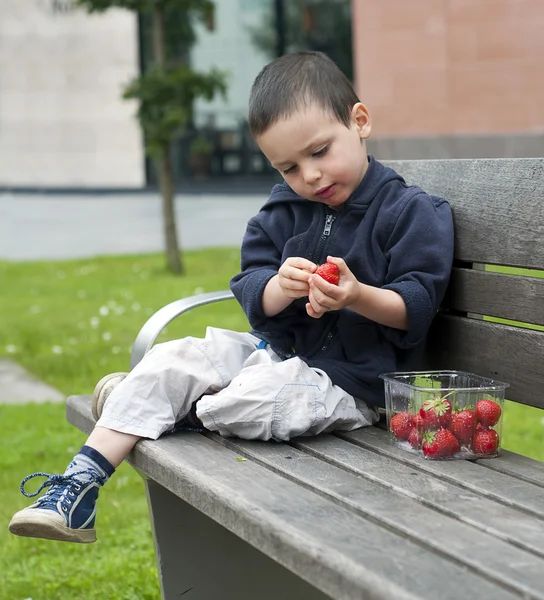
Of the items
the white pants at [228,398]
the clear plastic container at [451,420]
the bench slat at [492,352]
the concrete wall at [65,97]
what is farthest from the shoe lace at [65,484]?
the concrete wall at [65,97]

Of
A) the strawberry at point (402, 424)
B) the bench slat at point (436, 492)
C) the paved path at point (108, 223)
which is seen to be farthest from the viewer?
the paved path at point (108, 223)

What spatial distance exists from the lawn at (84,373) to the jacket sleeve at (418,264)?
1.18m

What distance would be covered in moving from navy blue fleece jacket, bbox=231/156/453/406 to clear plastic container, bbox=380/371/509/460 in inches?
7.8

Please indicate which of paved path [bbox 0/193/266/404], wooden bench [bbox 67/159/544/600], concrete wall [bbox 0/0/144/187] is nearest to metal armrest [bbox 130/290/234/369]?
wooden bench [bbox 67/159/544/600]

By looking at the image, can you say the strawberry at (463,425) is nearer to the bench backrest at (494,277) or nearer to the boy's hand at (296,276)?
the bench backrest at (494,277)

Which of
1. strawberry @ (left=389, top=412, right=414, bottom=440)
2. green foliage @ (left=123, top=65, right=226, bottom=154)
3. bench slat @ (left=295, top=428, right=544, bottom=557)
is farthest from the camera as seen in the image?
green foliage @ (left=123, top=65, right=226, bottom=154)

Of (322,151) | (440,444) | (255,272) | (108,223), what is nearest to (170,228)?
(108,223)

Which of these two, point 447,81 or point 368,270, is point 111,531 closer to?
point 368,270

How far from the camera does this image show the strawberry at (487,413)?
212 centimetres

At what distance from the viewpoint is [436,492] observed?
1854mm

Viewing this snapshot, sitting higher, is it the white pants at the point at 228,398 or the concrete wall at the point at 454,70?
the concrete wall at the point at 454,70

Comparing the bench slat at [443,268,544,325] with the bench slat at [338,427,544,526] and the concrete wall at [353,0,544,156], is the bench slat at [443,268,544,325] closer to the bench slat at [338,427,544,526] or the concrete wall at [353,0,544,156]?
the bench slat at [338,427,544,526]

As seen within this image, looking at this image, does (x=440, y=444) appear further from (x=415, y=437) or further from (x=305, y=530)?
(x=305, y=530)

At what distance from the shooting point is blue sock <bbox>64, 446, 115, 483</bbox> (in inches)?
88.0
